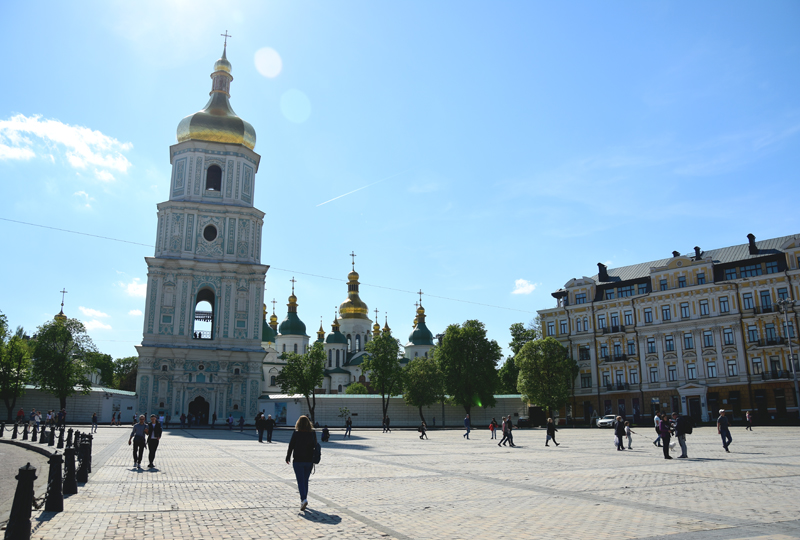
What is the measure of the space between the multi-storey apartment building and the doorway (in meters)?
33.3

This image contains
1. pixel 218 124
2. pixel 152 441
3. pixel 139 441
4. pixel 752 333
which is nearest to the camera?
pixel 152 441

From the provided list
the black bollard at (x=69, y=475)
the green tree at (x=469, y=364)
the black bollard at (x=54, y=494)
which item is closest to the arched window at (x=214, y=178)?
the green tree at (x=469, y=364)

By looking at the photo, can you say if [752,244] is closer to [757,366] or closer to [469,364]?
[757,366]

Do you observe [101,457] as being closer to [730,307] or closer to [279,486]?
[279,486]

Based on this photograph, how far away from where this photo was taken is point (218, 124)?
A: 61219mm

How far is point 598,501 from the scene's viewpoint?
11.0m

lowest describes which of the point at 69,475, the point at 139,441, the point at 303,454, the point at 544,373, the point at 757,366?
the point at 69,475

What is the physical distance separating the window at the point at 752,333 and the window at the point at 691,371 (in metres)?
4.74

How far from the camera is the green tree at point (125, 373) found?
319ft

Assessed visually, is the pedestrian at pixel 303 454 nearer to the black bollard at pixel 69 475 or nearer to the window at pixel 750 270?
the black bollard at pixel 69 475

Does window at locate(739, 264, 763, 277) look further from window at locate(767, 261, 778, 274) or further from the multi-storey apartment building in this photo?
window at locate(767, 261, 778, 274)

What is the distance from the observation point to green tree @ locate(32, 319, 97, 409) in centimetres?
5253

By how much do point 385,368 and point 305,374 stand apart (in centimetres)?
732

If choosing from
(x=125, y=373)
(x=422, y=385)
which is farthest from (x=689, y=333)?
(x=125, y=373)
